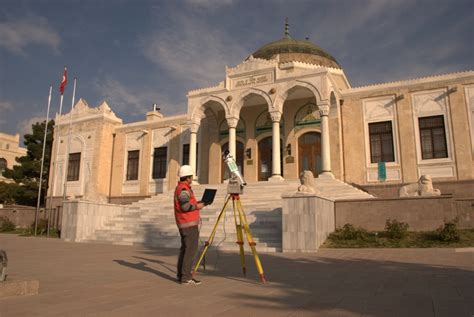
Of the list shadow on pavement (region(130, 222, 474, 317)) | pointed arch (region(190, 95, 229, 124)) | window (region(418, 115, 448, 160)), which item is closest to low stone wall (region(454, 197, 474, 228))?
shadow on pavement (region(130, 222, 474, 317))

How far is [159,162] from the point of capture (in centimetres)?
2628

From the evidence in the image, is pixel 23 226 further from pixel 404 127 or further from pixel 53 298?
pixel 404 127

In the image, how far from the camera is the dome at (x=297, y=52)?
2645cm

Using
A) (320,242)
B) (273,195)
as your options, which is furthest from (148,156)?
(320,242)

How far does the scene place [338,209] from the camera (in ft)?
40.1

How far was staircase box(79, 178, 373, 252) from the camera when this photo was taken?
12023 millimetres

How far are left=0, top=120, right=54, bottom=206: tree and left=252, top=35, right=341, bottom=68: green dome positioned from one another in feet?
63.1

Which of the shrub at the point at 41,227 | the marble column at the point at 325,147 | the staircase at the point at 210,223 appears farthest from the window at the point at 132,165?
the marble column at the point at 325,147

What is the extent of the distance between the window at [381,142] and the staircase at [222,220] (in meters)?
3.90

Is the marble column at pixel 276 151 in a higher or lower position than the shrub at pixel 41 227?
higher

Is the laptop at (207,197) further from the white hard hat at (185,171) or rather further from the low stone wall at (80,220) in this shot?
the low stone wall at (80,220)

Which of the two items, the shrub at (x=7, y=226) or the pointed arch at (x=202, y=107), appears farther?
the pointed arch at (x=202, y=107)

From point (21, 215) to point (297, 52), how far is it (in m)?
20.4

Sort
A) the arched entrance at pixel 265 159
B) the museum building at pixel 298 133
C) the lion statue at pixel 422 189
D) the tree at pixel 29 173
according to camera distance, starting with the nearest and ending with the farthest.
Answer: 1. the lion statue at pixel 422 189
2. the museum building at pixel 298 133
3. the arched entrance at pixel 265 159
4. the tree at pixel 29 173
